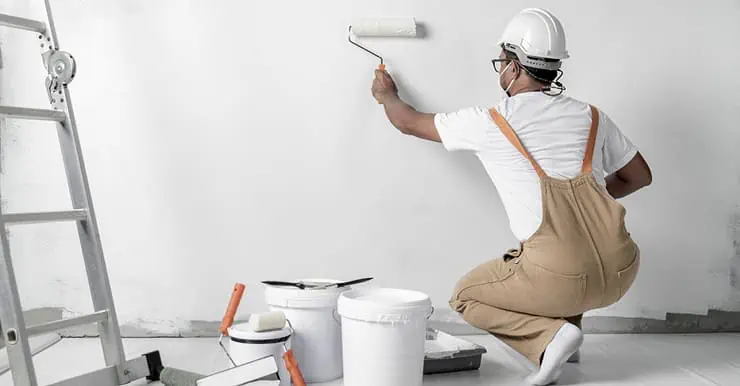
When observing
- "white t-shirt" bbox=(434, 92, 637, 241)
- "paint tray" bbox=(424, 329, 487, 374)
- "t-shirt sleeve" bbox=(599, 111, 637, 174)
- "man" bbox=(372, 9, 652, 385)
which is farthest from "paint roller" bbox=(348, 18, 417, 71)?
"paint tray" bbox=(424, 329, 487, 374)

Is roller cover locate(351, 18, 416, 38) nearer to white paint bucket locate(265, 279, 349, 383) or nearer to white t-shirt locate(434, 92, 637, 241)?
white t-shirt locate(434, 92, 637, 241)

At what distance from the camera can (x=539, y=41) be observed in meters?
2.71

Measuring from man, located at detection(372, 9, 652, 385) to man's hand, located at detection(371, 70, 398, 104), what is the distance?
244 millimetres

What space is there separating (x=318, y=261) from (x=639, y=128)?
1601 millimetres

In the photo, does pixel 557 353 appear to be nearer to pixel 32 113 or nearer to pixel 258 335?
pixel 258 335

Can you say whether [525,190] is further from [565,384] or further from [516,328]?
[565,384]

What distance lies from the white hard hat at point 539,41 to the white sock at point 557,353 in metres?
1.00

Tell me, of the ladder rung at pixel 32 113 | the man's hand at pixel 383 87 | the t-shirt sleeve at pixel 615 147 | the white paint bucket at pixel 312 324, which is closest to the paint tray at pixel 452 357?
the white paint bucket at pixel 312 324

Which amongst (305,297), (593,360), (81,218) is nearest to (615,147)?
(593,360)

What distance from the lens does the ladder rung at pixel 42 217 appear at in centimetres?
215

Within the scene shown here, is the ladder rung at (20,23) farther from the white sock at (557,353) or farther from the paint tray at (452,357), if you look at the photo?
the white sock at (557,353)

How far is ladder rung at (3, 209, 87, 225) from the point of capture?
2.15 m

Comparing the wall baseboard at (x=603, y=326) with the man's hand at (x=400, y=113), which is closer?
the man's hand at (x=400, y=113)

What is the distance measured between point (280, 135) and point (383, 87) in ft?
1.67
